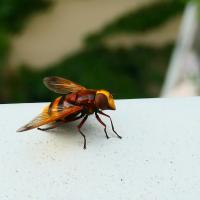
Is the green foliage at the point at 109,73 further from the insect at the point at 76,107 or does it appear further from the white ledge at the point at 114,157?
the white ledge at the point at 114,157

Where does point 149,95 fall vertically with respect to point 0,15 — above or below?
below

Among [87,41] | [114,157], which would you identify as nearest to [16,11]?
[87,41]

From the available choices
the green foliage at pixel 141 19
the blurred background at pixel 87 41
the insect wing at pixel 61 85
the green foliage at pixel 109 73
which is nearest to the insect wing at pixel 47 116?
the insect wing at pixel 61 85

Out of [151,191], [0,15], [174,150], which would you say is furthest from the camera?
[0,15]

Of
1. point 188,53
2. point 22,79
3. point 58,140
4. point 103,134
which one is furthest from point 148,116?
point 22,79

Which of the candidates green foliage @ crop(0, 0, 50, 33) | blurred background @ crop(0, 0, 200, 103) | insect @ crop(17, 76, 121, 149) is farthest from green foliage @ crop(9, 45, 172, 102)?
insect @ crop(17, 76, 121, 149)

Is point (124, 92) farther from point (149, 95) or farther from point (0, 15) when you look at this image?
point (0, 15)
